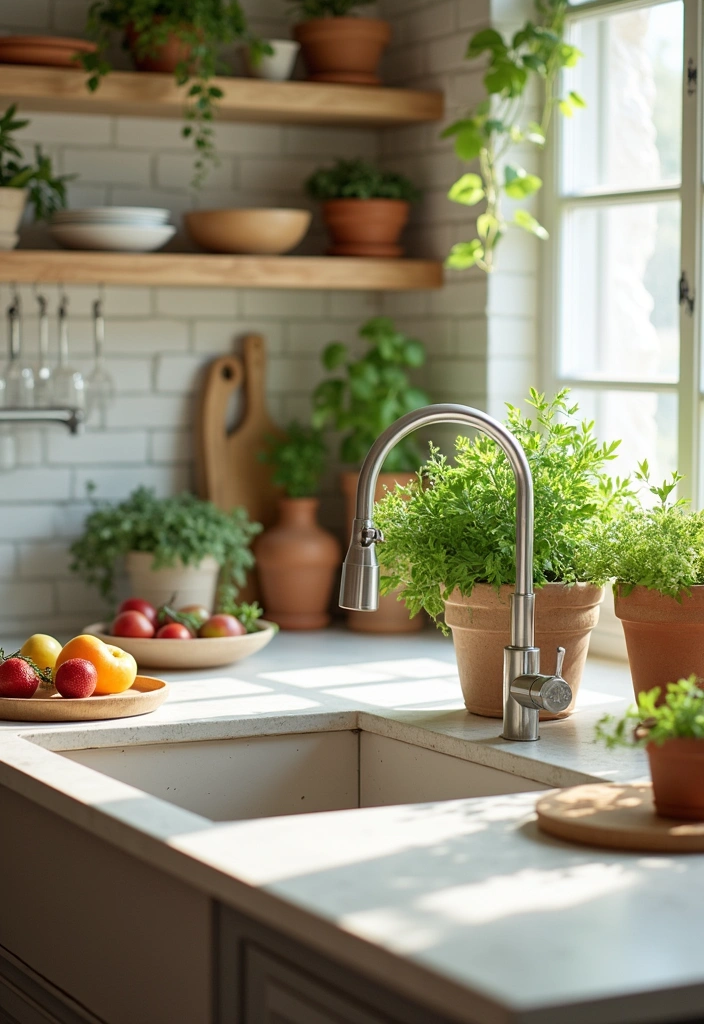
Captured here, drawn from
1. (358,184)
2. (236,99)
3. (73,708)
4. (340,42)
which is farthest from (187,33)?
(73,708)

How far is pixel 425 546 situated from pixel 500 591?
13cm

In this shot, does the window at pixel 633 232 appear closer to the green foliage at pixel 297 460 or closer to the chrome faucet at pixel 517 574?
the green foliage at pixel 297 460

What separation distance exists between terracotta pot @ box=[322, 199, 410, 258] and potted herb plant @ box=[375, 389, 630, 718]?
3.87 feet

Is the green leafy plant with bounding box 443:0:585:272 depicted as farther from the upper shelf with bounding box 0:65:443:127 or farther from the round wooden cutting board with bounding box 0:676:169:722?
the round wooden cutting board with bounding box 0:676:169:722

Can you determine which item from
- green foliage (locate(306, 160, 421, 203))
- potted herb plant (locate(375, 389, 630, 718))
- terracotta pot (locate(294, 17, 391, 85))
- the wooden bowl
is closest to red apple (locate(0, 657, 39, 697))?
potted herb plant (locate(375, 389, 630, 718))

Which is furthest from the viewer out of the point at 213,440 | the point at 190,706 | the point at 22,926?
the point at 213,440

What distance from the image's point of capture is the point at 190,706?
2363mm

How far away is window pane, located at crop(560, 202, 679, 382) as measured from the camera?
9.59 feet

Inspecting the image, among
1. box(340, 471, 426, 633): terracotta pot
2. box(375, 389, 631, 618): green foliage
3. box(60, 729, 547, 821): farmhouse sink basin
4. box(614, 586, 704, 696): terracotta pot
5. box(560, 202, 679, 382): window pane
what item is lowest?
box(60, 729, 547, 821): farmhouse sink basin

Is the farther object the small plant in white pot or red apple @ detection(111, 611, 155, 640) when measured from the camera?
the small plant in white pot

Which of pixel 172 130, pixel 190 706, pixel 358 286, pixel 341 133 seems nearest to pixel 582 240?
pixel 358 286

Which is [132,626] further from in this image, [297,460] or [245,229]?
[245,229]

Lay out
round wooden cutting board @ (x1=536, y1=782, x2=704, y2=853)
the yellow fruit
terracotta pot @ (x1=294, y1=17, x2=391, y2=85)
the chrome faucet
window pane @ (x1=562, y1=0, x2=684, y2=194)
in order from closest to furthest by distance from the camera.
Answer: round wooden cutting board @ (x1=536, y1=782, x2=704, y2=853)
the chrome faucet
the yellow fruit
window pane @ (x1=562, y1=0, x2=684, y2=194)
terracotta pot @ (x1=294, y1=17, x2=391, y2=85)

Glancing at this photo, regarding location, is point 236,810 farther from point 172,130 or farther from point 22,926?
point 172,130
